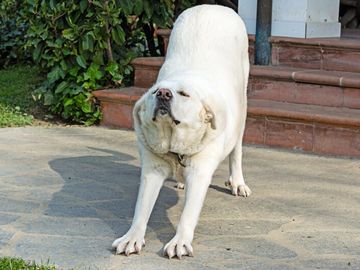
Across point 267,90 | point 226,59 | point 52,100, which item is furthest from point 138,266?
point 52,100

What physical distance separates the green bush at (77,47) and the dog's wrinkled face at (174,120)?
360cm

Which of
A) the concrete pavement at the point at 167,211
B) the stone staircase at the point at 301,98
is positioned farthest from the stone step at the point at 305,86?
the concrete pavement at the point at 167,211

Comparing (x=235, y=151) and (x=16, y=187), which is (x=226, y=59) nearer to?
(x=235, y=151)

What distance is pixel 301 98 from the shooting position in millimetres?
7148

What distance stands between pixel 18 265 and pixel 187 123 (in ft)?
3.42

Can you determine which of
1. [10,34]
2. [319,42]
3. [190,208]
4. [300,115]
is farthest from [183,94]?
[10,34]

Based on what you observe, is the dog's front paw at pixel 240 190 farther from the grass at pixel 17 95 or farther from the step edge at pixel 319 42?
the grass at pixel 17 95

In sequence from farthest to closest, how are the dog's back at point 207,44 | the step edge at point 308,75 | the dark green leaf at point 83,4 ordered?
1. the dark green leaf at point 83,4
2. the step edge at point 308,75
3. the dog's back at point 207,44

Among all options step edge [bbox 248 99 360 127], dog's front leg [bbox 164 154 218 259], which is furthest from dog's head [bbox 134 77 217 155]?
step edge [bbox 248 99 360 127]

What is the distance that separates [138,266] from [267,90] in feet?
11.7

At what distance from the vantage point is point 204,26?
16.5 ft

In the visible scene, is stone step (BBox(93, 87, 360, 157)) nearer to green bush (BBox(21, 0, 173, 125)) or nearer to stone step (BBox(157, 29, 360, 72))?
stone step (BBox(157, 29, 360, 72))

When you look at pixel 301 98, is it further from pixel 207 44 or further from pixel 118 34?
pixel 207 44

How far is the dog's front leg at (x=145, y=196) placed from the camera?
13.9 feet
